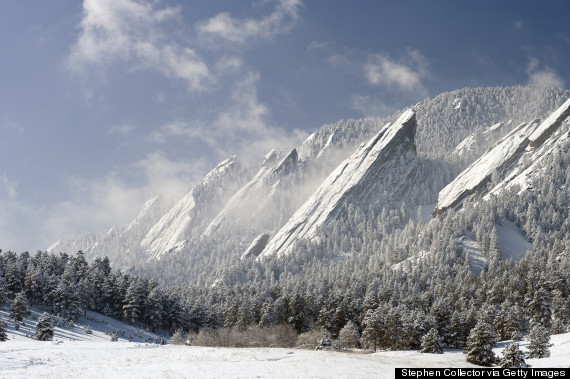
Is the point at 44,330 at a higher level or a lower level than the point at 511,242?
lower

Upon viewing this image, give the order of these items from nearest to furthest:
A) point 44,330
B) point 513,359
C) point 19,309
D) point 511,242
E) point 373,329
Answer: point 513,359
point 44,330
point 19,309
point 373,329
point 511,242

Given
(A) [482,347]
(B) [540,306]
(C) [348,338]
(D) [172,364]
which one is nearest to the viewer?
(D) [172,364]

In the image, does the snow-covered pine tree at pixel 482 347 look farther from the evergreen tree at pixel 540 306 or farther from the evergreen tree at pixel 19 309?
the evergreen tree at pixel 19 309

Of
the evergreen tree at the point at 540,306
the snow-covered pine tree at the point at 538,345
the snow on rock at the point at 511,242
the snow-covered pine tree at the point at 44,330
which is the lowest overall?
the snow-covered pine tree at the point at 44,330

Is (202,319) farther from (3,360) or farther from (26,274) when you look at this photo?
(3,360)

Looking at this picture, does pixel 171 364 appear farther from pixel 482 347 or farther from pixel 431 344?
pixel 431 344

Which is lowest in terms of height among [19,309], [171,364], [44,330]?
[44,330]

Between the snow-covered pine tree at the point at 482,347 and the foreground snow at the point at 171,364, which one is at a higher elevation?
the snow-covered pine tree at the point at 482,347

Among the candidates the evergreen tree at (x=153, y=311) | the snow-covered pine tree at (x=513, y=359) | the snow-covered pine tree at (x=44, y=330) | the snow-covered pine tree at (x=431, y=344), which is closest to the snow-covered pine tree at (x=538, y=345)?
the snow-covered pine tree at (x=513, y=359)

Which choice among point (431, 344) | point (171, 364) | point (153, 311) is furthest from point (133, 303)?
point (171, 364)

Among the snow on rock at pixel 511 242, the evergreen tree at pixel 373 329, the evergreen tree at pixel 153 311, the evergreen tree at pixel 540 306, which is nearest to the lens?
the evergreen tree at pixel 373 329

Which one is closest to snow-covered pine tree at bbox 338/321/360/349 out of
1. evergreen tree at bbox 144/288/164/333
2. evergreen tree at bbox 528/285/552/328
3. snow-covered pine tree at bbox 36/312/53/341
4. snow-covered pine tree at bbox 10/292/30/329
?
evergreen tree at bbox 528/285/552/328

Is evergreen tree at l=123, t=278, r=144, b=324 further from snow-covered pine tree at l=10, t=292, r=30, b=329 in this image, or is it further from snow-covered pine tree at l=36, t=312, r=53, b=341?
snow-covered pine tree at l=36, t=312, r=53, b=341

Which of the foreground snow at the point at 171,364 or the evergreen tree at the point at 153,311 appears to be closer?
the foreground snow at the point at 171,364
